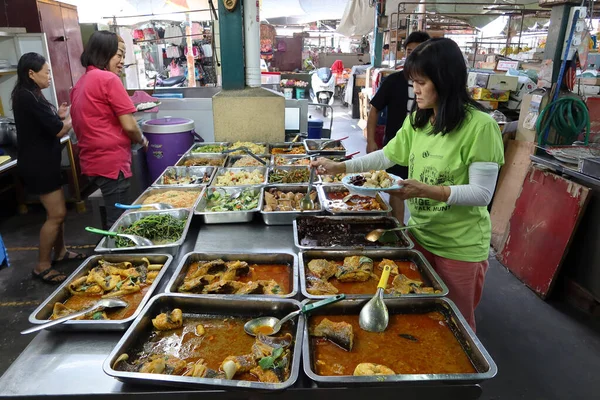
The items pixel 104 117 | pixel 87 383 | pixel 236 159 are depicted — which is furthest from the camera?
pixel 236 159

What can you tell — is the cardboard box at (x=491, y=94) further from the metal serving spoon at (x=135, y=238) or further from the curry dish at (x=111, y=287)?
the curry dish at (x=111, y=287)

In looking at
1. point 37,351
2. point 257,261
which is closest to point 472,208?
point 257,261

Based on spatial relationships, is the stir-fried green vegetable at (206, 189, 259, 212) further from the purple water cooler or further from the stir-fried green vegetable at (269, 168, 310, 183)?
the purple water cooler

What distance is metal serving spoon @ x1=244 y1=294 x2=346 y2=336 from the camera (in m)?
1.51

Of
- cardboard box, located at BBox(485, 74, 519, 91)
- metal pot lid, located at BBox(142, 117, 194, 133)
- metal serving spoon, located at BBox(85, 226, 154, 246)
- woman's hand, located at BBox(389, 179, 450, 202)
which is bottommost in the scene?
metal serving spoon, located at BBox(85, 226, 154, 246)

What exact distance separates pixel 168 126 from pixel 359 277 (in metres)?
2.91

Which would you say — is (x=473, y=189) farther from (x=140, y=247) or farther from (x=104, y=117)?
(x=104, y=117)

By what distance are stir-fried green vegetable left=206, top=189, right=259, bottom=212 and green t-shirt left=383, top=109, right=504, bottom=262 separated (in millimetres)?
1101

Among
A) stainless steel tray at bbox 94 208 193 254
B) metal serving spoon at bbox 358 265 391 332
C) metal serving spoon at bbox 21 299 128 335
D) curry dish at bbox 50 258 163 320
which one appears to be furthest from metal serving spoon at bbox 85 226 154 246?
metal serving spoon at bbox 358 265 391 332

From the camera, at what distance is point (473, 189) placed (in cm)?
178

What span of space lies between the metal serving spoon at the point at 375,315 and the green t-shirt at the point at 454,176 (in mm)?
620

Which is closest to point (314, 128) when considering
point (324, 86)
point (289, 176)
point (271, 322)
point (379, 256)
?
point (289, 176)

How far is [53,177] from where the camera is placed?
3662mm

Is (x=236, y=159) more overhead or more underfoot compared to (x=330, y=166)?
more underfoot
